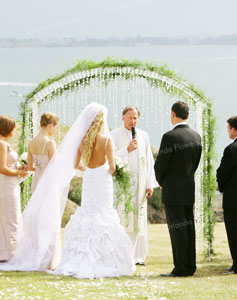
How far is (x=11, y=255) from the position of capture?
8.02 m

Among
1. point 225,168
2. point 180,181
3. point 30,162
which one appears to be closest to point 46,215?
point 30,162

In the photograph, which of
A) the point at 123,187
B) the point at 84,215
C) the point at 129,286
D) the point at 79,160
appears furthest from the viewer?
the point at 123,187

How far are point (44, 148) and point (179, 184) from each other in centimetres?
179

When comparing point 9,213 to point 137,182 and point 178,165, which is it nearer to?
point 137,182

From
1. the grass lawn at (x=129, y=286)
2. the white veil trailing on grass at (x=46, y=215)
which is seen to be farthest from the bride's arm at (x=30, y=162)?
the grass lawn at (x=129, y=286)

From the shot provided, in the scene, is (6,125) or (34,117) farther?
(34,117)

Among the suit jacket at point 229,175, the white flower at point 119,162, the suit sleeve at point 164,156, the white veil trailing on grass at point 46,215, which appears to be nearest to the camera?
the suit sleeve at point 164,156

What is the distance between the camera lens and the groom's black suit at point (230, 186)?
743 centimetres

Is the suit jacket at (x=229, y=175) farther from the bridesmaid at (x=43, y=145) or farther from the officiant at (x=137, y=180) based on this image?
the bridesmaid at (x=43, y=145)

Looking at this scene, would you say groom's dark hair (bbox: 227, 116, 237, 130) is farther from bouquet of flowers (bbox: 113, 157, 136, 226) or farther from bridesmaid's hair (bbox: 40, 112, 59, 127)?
bridesmaid's hair (bbox: 40, 112, 59, 127)

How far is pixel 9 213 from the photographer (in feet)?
26.5

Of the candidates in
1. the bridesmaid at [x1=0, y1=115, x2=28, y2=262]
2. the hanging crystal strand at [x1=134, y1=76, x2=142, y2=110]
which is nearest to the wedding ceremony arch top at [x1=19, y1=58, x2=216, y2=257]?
the hanging crystal strand at [x1=134, y1=76, x2=142, y2=110]

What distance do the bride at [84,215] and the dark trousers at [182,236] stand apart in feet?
1.92

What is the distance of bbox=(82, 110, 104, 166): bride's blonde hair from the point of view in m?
7.35
